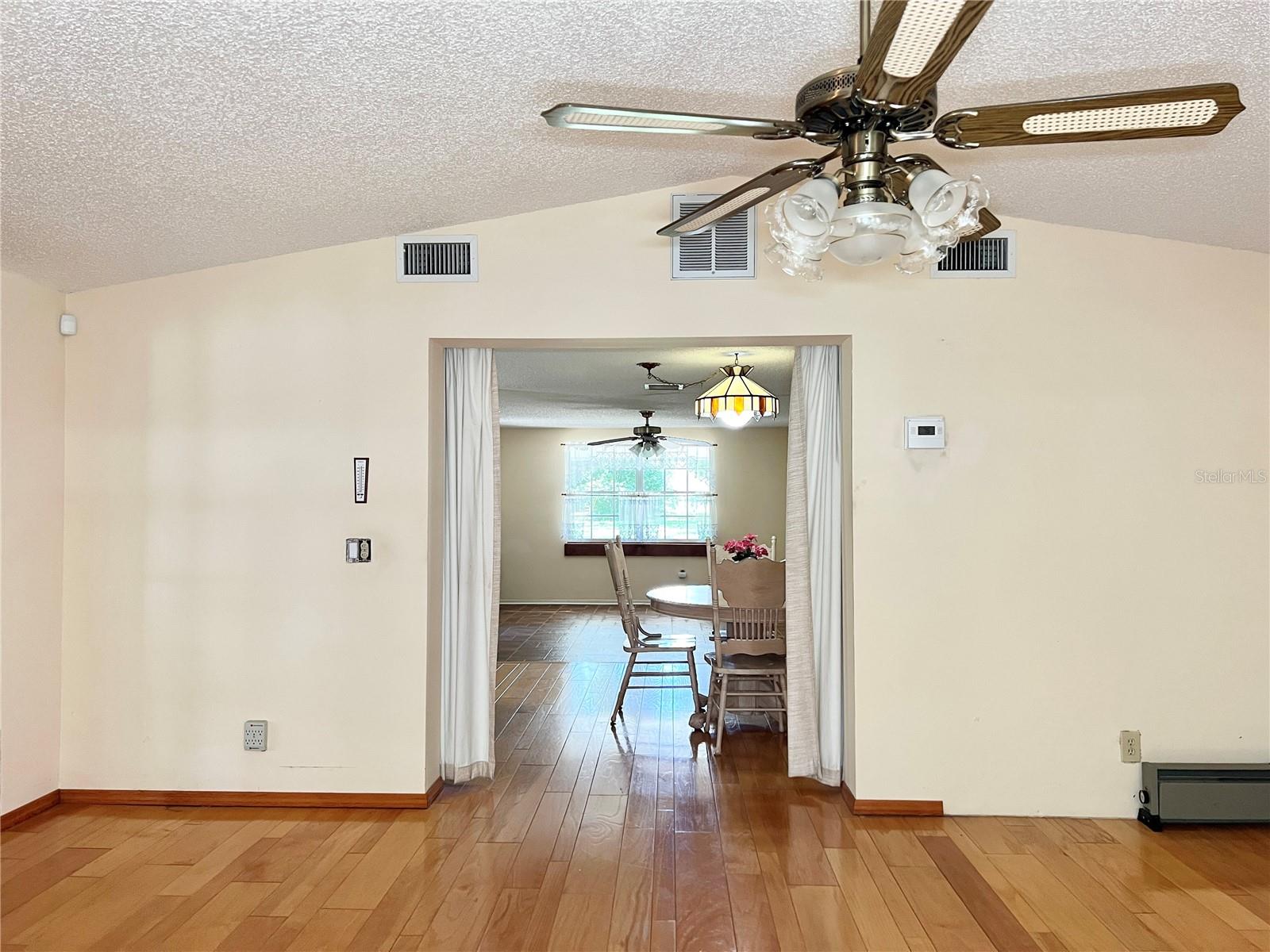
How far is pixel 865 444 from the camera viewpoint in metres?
3.83

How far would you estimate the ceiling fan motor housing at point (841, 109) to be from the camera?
5.74 ft

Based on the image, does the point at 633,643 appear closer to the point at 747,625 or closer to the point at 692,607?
the point at 692,607

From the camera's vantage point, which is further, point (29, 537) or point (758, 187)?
point (29, 537)

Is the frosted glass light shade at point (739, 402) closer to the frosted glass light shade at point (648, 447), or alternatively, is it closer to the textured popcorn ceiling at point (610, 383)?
the textured popcorn ceiling at point (610, 383)

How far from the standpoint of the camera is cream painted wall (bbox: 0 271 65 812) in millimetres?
3592

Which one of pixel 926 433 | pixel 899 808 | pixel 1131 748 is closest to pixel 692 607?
pixel 899 808

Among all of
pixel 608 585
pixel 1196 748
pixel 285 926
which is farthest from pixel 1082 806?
pixel 608 585

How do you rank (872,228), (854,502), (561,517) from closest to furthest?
(872,228)
(854,502)
(561,517)

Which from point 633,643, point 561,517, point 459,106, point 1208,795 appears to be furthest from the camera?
point 561,517

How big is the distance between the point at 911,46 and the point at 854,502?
2.59m

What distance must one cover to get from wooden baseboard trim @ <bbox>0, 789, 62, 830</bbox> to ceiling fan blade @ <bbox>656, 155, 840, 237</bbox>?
3475 mm

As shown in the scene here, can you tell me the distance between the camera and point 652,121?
1733 millimetres

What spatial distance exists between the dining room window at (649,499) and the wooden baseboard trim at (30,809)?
755 centimetres

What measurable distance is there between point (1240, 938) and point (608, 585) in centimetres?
871
